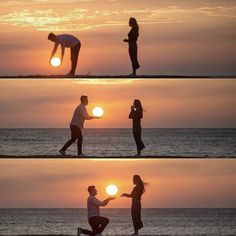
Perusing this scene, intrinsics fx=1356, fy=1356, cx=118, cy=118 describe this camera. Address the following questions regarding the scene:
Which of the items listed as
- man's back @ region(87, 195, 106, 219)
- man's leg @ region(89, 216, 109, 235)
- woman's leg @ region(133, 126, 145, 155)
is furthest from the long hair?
man's leg @ region(89, 216, 109, 235)

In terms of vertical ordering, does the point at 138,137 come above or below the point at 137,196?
above

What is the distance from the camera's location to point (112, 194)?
76.1ft

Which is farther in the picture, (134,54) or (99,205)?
(134,54)

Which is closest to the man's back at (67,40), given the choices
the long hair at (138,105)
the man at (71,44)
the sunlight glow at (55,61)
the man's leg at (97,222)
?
the man at (71,44)

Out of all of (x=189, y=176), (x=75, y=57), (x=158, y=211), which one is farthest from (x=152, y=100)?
(x=158, y=211)

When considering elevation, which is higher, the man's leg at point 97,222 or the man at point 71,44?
the man at point 71,44

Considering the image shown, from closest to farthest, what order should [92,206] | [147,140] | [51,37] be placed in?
[92,206], [51,37], [147,140]

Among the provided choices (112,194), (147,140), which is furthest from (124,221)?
(112,194)

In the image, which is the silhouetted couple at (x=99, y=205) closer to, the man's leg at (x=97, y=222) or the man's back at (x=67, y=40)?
the man's leg at (x=97, y=222)

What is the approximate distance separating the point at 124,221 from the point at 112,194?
118 feet

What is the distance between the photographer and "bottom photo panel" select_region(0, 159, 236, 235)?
26.0m

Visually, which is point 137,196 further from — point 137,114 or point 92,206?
point 137,114

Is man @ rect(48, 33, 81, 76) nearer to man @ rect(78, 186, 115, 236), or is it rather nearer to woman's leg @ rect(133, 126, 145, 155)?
woman's leg @ rect(133, 126, 145, 155)

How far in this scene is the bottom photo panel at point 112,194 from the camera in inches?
1025
